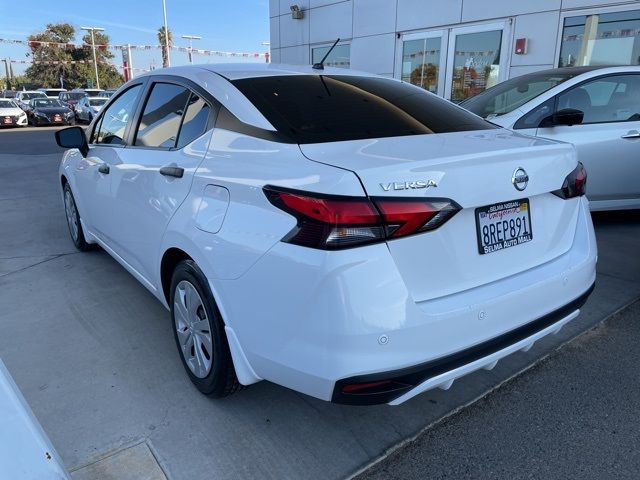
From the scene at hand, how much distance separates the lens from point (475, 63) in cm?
994

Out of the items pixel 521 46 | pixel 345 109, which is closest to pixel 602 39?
Answer: pixel 521 46

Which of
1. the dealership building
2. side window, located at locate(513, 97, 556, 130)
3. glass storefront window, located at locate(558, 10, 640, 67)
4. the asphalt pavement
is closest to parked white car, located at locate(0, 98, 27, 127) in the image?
the dealership building

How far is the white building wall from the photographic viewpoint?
8.64 m

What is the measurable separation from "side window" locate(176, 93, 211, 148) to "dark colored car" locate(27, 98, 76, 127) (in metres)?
25.7

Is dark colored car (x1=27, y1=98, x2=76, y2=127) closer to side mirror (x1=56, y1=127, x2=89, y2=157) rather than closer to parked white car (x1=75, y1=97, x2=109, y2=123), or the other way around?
parked white car (x1=75, y1=97, x2=109, y2=123)

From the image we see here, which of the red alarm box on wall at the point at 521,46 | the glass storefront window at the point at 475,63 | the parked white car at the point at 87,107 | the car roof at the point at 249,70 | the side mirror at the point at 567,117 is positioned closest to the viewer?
the car roof at the point at 249,70

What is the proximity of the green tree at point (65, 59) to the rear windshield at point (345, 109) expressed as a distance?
66006mm

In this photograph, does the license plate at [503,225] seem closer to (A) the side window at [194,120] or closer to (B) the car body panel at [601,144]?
(A) the side window at [194,120]

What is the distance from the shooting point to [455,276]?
75.5 inches

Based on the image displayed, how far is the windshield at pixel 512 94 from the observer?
17.3ft

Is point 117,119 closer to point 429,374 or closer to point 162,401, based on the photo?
point 162,401

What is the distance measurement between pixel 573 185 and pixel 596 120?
3462mm

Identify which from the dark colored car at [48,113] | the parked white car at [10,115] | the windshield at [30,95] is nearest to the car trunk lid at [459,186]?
the parked white car at [10,115]

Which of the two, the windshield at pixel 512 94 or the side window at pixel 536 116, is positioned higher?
the windshield at pixel 512 94
